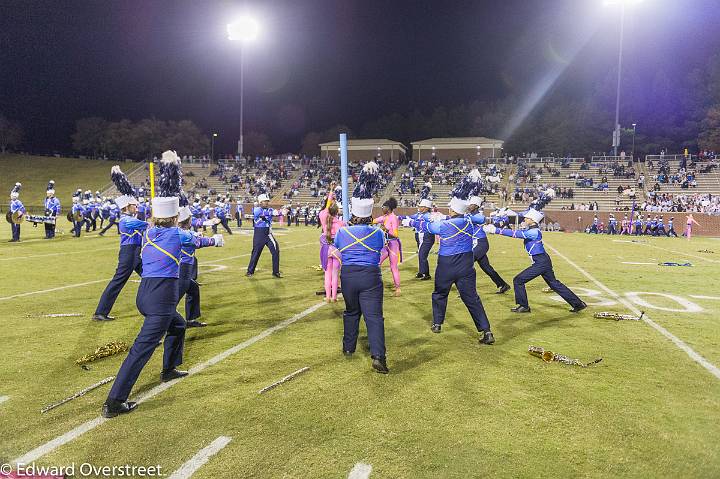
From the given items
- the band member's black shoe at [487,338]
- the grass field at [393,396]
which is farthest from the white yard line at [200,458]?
the band member's black shoe at [487,338]

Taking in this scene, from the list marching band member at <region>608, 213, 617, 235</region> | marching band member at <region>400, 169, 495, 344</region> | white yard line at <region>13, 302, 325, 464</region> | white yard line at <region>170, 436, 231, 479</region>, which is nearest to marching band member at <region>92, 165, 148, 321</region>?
white yard line at <region>13, 302, 325, 464</region>

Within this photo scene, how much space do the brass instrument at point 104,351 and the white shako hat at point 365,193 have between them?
127 inches

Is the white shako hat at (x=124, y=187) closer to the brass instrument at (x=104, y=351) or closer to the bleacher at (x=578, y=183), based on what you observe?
the brass instrument at (x=104, y=351)

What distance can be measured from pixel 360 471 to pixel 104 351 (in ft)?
12.3

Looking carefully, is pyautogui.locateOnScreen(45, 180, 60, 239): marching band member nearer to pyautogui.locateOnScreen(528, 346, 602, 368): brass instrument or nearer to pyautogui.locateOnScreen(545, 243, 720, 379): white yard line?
pyautogui.locateOnScreen(545, 243, 720, 379): white yard line

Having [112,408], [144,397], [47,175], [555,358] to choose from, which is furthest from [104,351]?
[47,175]

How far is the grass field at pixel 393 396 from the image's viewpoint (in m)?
3.41

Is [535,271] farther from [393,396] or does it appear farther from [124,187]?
[124,187]

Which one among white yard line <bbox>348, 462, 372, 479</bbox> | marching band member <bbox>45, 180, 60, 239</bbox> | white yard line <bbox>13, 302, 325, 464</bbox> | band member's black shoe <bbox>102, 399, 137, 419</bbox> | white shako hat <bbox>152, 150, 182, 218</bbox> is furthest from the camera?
marching band member <bbox>45, 180, 60, 239</bbox>

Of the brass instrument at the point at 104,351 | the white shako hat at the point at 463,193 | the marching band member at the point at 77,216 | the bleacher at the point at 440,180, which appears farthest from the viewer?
the bleacher at the point at 440,180

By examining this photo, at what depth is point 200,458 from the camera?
3.37 meters

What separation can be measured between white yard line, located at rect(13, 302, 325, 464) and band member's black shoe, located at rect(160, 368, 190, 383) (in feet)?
0.20

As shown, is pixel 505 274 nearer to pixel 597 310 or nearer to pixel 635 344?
pixel 597 310

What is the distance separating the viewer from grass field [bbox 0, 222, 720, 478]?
11.2 feet
